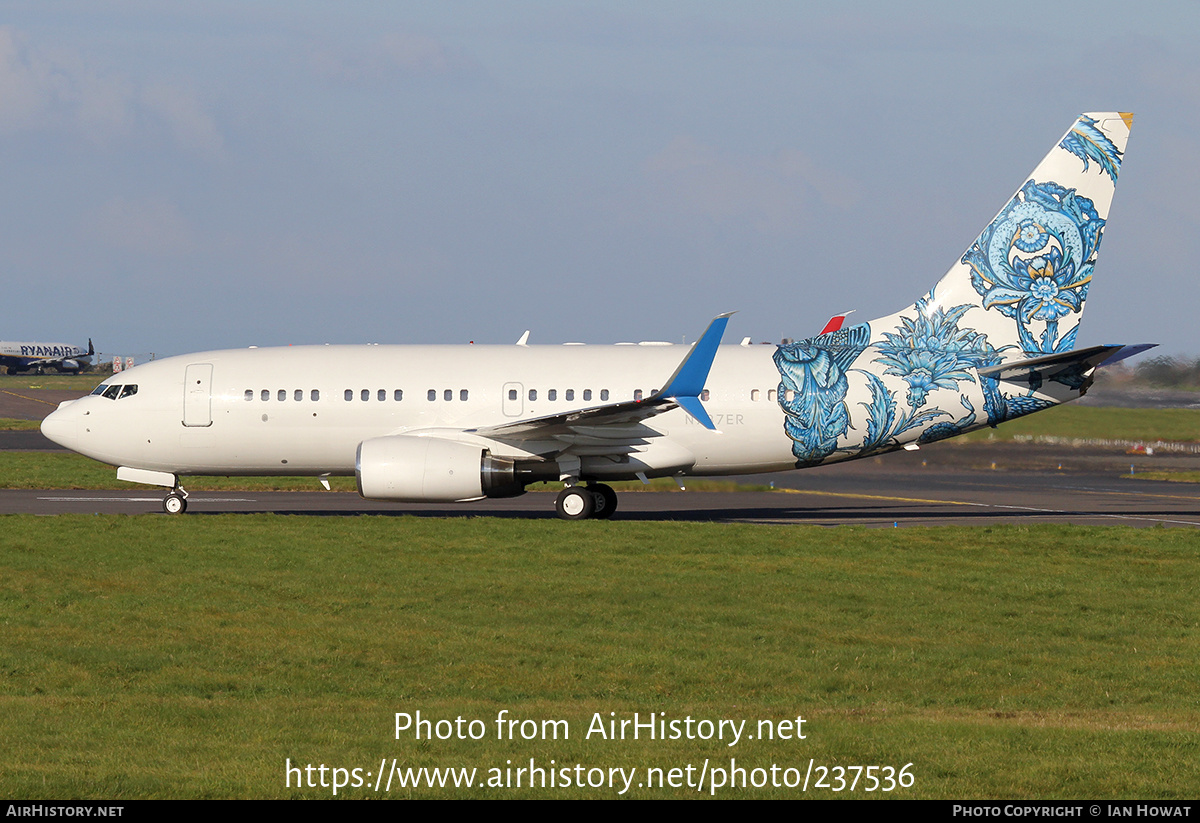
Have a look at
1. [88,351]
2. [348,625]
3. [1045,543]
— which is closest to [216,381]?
[348,625]

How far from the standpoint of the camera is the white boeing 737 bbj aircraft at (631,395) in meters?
27.1

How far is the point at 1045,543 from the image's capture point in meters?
23.0

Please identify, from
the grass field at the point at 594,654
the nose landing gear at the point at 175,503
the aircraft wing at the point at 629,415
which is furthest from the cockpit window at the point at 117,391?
the aircraft wing at the point at 629,415

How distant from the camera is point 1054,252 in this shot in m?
28.3

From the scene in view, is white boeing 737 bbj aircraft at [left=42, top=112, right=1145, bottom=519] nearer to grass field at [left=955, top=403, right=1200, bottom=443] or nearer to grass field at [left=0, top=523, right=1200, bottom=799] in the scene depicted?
grass field at [left=0, top=523, right=1200, bottom=799]

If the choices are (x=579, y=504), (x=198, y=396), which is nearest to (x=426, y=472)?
(x=579, y=504)

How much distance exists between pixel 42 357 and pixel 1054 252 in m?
153

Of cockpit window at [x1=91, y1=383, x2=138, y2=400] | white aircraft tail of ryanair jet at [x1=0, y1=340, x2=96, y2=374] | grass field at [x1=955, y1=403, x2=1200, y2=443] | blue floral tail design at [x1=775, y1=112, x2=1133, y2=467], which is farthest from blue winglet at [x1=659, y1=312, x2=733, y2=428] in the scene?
white aircraft tail of ryanair jet at [x1=0, y1=340, x2=96, y2=374]

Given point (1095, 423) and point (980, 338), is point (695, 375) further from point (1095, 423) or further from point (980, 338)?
point (1095, 423)

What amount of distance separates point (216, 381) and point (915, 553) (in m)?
16.2

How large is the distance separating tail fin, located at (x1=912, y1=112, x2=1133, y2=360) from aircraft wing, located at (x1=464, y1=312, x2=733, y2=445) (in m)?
5.15

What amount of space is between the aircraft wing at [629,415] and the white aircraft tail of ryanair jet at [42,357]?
5738 inches

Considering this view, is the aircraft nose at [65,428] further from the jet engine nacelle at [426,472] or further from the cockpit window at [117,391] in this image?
the jet engine nacelle at [426,472]

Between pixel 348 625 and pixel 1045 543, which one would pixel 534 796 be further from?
pixel 1045 543
